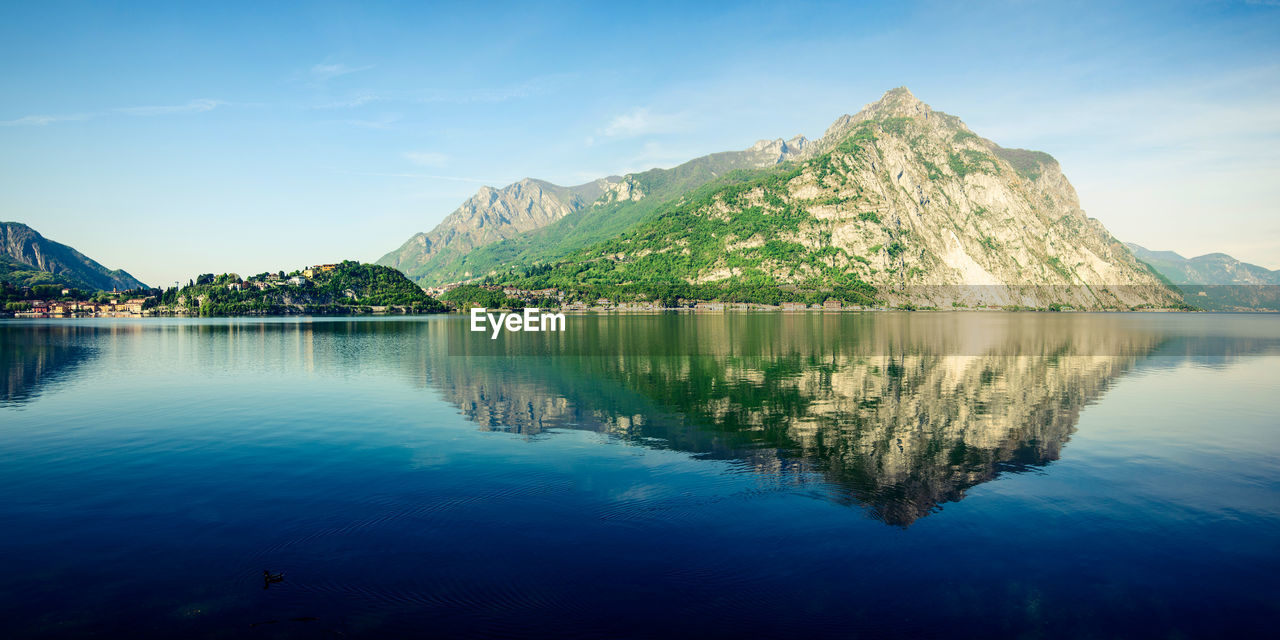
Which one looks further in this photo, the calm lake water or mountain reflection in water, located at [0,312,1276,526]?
mountain reflection in water, located at [0,312,1276,526]

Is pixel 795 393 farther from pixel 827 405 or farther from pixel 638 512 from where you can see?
pixel 638 512

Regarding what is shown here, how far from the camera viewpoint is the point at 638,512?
16.6 m

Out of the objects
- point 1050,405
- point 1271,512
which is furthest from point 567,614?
point 1050,405

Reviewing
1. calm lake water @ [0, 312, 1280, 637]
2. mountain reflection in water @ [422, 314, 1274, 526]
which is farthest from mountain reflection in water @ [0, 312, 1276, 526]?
calm lake water @ [0, 312, 1280, 637]

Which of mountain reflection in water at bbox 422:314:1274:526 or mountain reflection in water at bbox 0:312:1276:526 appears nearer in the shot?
mountain reflection in water at bbox 422:314:1274:526

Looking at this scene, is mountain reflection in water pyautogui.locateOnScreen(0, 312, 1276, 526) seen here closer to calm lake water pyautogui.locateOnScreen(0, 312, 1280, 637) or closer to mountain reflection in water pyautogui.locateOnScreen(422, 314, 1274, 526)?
mountain reflection in water pyautogui.locateOnScreen(422, 314, 1274, 526)

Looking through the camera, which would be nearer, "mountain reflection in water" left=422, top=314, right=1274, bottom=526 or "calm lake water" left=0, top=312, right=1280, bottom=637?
"calm lake water" left=0, top=312, right=1280, bottom=637

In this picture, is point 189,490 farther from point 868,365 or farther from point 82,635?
point 868,365

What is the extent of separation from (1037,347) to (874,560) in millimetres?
72206

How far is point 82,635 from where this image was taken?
34.3ft

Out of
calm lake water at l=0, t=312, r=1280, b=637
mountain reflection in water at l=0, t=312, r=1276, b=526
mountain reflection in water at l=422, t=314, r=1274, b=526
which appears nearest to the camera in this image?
calm lake water at l=0, t=312, r=1280, b=637

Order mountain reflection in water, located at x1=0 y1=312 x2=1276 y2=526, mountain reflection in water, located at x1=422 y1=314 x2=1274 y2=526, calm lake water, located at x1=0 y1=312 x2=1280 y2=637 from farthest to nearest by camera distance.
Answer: mountain reflection in water, located at x1=0 y1=312 x2=1276 y2=526, mountain reflection in water, located at x1=422 y1=314 x2=1274 y2=526, calm lake water, located at x1=0 y1=312 x2=1280 y2=637

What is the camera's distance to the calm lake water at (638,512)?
11.6 meters

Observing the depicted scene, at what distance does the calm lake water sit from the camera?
11.6 meters
